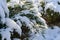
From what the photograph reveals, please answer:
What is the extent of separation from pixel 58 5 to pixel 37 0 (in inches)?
13.7

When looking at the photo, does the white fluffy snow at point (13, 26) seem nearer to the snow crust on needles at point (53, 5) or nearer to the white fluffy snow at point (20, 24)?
the white fluffy snow at point (20, 24)

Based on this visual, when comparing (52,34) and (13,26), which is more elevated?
(13,26)

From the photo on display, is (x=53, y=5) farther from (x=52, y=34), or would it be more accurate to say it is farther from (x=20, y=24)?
(x=20, y=24)

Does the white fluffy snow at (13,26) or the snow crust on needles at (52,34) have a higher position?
the white fluffy snow at (13,26)

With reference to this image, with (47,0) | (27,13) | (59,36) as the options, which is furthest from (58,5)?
(27,13)

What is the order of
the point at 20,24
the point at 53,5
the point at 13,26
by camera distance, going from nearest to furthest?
1. the point at 13,26
2. the point at 20,24
3. the point at 53,5

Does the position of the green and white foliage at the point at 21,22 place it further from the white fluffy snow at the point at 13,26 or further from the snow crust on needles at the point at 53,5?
the snow crust on needles at the point at 53,5

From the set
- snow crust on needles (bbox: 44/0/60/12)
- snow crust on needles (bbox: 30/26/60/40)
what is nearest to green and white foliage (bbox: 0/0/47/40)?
snow crust on needles (bbox: 44/0/60/12)

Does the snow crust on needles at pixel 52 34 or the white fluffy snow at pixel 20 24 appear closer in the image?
the white fluffy snow at pixel 20 24

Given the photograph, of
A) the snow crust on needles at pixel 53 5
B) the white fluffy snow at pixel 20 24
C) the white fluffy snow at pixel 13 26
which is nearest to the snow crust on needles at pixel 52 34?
the white fluffy snow at pixel 20 24

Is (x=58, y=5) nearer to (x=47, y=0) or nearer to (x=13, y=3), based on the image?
(x=47, y=0)

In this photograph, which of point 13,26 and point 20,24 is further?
point 20,24

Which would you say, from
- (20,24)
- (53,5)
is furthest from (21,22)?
(53,5)

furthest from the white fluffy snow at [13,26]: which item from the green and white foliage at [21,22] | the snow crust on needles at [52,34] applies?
the snow crust on needles at [52,34]
